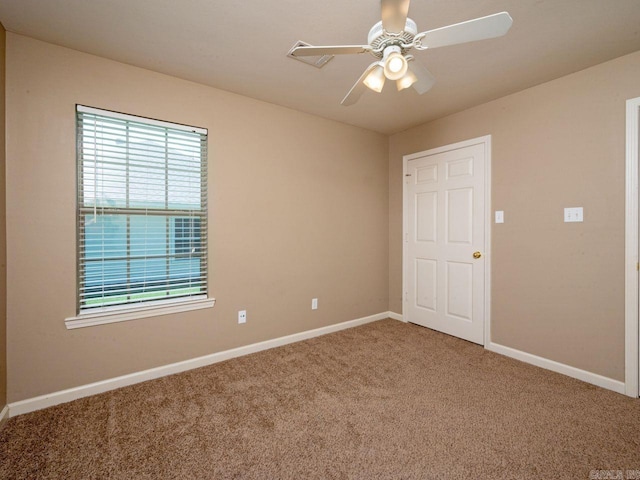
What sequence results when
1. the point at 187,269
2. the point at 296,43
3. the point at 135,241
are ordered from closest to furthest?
the point at 296,43, the point at 135,241, the point at 187,269

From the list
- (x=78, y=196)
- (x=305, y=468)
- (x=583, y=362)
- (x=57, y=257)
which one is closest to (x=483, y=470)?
(x=305, y=468)

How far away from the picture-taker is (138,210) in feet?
7.72

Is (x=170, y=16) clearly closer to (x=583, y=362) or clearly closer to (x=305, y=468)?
(x=305, y=468)

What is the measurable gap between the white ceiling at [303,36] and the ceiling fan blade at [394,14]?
0.48 metres

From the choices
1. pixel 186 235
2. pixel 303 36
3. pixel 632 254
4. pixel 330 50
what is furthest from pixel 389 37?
pixel 632 254

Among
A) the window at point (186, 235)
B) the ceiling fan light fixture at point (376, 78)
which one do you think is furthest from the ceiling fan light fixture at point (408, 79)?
the window at point (186, 235)

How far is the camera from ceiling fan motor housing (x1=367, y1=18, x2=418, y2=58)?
1412 mm

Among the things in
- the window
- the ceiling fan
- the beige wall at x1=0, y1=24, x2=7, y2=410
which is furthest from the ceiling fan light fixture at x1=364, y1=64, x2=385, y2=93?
the beige wall at x1=0, y1=24, x2=7, y2=410

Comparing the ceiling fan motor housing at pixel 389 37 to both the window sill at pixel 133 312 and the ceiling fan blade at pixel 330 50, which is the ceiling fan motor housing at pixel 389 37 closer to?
the ceiling fan blade at pixel 330 50

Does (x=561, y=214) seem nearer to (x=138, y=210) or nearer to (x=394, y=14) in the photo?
(x=394, y=14)

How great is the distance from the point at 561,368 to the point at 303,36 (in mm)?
3268

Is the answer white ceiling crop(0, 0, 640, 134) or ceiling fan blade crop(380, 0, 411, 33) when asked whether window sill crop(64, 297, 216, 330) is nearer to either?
white ceiling crop(0, 0, 640, 134)

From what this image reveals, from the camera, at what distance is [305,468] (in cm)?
150

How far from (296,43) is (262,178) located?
126cm
